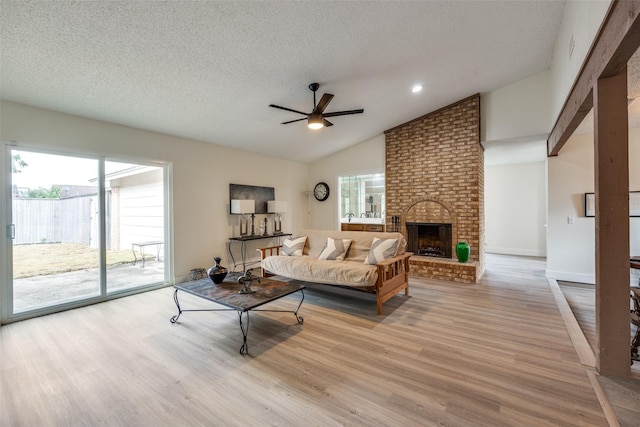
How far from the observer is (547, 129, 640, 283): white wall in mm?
4680

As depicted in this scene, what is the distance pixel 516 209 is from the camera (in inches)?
289

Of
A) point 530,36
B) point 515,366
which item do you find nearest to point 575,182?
point 530,36

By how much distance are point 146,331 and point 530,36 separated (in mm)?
5783

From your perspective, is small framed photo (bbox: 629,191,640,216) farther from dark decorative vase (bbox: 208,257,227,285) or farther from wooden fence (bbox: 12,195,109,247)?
wooden fence (bbox: 12,195,109,247)

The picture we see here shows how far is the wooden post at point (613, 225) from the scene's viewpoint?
2.01m

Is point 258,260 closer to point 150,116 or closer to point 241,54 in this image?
point 150,116

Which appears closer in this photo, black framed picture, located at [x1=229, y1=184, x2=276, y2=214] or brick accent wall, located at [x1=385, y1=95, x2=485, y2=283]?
brick accent wall, located at [x1=385, y1=95, x2=485, y2=283]

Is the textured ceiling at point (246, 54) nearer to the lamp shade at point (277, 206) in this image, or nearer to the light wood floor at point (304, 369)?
the lamp shade at point (277, 206)

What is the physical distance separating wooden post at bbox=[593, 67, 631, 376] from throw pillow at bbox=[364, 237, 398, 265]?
2003 mm

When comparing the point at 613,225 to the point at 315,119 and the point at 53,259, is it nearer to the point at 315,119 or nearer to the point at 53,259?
the point at 315,119

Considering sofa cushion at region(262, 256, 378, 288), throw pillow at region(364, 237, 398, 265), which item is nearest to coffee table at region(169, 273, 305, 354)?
sofa cushion at region(262, 256, 378, 288)

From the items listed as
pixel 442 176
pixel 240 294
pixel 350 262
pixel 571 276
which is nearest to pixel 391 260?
pixel 350 262

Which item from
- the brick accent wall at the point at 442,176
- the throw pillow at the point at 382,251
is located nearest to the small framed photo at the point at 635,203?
the brick accent wall at the point at 442,176

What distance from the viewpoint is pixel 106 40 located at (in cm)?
250
